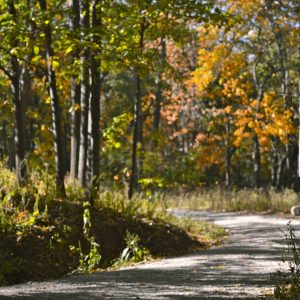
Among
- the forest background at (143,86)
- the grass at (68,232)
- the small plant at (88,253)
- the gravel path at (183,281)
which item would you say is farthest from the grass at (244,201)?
the gravel path at (183,281)

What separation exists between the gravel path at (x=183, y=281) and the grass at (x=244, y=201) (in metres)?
9.09

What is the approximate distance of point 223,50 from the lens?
21.2 meters

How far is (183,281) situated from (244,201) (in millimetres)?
13472

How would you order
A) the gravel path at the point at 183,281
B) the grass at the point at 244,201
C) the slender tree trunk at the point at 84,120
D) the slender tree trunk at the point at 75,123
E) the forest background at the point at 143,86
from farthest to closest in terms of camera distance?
the grass at the point at 244,201
the slender tree trunk at the point at 75,123
the slender tree trunk at the point at 84,120
the forest background at the point at 143,86
the gravel path at the point at 183,281

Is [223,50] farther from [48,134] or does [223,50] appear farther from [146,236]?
[146,236]

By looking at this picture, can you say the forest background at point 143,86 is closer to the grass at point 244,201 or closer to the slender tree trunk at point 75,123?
the slender tree trunk at point 75,123

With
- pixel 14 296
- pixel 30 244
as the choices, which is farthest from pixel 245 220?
pixel 14 296

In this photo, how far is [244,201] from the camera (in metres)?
18.9

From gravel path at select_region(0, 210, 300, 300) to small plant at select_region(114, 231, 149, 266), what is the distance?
3.49ft

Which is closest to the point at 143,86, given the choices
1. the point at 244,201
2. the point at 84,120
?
the point at 244,201

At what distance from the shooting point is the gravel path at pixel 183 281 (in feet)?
16.3

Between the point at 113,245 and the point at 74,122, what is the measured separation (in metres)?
4.63

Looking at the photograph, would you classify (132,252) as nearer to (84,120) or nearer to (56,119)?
(56,119)

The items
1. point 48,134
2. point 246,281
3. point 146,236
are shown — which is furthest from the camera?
point 48,134
